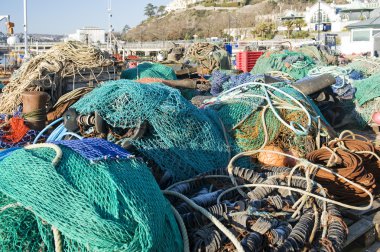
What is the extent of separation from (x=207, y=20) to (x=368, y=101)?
9882 centimetres

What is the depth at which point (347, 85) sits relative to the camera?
26.5 feet

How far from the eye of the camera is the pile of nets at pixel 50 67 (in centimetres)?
602

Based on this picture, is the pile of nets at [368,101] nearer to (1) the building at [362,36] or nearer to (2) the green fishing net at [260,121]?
(2) the green fishing net at [260,121]

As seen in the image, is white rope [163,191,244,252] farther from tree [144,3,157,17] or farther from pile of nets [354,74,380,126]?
tree [144,3,157,17]

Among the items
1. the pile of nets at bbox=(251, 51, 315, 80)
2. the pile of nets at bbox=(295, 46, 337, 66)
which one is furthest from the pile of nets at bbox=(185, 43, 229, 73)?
the pile of nets at bbox=(251, 51, 315, 80)

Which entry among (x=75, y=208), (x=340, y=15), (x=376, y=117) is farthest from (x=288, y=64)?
(x=340, y=15)

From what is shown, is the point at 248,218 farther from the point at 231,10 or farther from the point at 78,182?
the point at 231,10

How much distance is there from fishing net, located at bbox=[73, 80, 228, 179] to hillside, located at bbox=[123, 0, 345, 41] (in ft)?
292

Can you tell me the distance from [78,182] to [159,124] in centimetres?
159

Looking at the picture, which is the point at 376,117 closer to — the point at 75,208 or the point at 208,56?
the point at 208,56

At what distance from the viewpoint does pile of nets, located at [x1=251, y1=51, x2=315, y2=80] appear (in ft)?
30.7

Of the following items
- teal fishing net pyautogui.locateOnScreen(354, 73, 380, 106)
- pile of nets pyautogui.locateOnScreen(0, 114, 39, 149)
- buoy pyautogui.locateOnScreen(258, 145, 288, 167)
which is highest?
teal fishing net pyautogui.locateOnScreen(354, 73, 380, 106)

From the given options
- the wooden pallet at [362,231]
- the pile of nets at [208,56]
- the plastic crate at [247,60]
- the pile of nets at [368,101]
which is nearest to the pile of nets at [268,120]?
the wooden pallet at [362,231]

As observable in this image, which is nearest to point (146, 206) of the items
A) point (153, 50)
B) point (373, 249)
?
point (373, 249)
